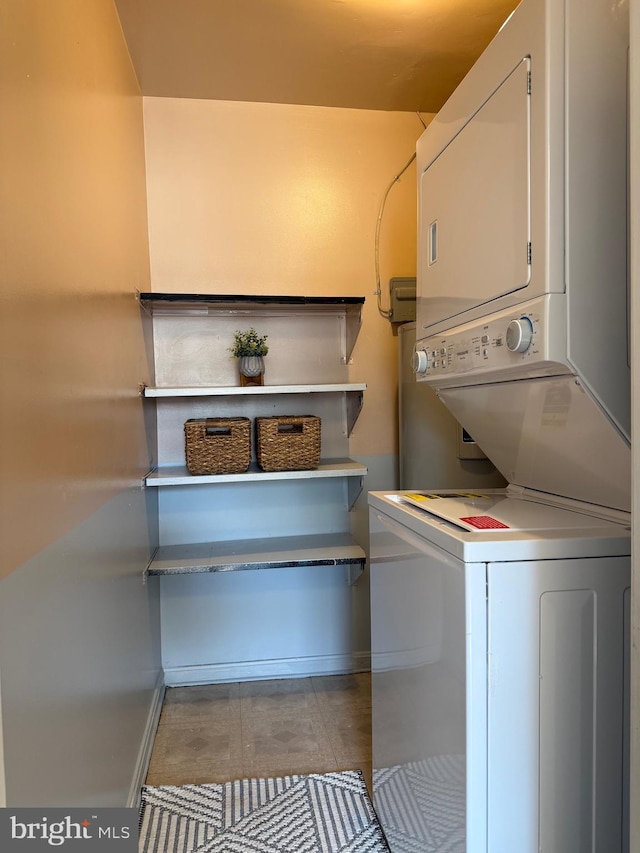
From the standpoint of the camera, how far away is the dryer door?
109cm

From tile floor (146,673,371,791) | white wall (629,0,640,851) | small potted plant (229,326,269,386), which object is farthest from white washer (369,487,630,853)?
small potted plant (229,326,269,386)

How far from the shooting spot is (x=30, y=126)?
1001 mm

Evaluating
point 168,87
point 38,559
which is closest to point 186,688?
point 38,559

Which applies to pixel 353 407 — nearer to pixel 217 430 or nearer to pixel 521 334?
pixel 217 430

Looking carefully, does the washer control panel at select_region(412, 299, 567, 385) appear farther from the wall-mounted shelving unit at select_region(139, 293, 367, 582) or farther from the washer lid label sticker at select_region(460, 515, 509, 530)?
the wall-mounted shelving unit at select_region(139, 293, 367, 582)

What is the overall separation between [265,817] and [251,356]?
5.26 feet

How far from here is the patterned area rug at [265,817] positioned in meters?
1.61

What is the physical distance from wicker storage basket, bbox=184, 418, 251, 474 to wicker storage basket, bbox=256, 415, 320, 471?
2.8 inches

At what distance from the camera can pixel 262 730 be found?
2.19m

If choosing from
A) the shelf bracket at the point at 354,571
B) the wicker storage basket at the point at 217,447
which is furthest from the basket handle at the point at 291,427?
the shelf bracket at the point at 354,571

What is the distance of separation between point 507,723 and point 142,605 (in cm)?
144

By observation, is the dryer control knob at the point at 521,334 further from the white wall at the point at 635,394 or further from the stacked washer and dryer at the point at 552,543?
the white wall at the point at 635,394

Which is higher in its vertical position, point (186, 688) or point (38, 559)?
point (38, 559)

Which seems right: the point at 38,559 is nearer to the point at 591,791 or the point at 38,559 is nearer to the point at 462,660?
the point at 462,660
